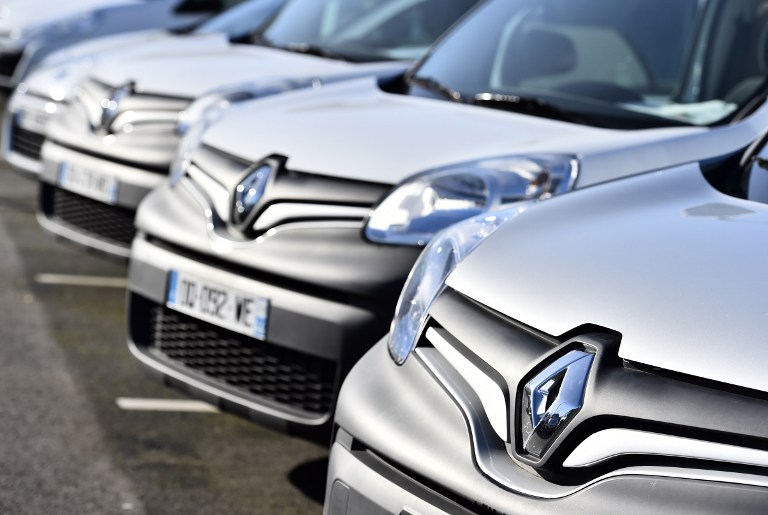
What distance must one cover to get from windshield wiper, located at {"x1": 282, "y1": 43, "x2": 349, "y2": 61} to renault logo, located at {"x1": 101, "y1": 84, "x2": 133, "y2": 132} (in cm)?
78

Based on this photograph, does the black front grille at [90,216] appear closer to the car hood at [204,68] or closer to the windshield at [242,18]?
the car hood at [204,68]

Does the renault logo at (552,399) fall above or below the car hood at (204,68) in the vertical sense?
above

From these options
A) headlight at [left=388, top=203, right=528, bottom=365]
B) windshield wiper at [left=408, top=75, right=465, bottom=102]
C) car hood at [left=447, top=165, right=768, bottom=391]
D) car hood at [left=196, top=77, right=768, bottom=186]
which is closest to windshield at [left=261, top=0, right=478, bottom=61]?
windshield wiper at [left=408, top=75, right=465, bottom=102]

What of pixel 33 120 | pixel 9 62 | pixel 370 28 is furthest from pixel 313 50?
pixel 9 62

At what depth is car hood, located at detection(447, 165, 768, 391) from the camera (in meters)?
1.80

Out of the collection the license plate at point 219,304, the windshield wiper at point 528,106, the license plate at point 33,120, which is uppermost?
the windshield wiper at point 528,106

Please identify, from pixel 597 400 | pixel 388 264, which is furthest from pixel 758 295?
pixel 388 264

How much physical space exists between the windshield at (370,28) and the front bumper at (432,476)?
131 inches

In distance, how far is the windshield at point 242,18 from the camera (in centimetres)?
A: 706

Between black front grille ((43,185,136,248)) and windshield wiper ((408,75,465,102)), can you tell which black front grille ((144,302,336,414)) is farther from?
black front grille ((43,185,136,248))

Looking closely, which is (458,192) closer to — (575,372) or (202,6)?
(575,372)

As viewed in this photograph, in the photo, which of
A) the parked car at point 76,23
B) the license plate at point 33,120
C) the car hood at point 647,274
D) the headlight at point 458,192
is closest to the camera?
the car hood at point 647,274

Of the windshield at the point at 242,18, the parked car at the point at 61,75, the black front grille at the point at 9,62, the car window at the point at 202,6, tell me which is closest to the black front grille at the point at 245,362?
the parked car at the point at 61,75

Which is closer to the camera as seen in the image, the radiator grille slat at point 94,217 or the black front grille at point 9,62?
the radiator grille slat at point 94,217
